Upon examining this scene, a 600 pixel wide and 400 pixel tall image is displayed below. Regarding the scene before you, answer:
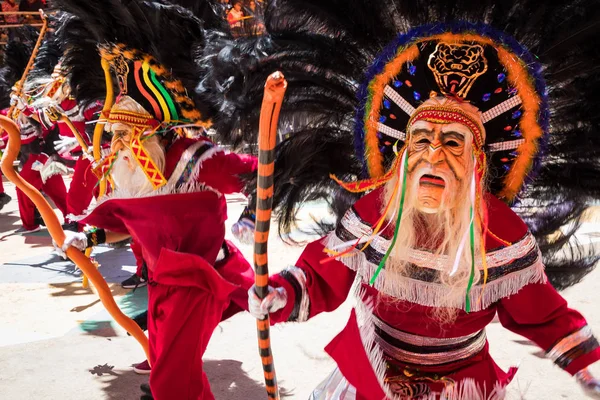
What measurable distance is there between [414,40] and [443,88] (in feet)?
0.57

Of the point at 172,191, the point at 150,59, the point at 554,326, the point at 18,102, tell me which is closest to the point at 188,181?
the point at 172,191

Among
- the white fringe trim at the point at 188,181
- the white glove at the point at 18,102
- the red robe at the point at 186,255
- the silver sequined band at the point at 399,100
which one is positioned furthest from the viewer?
the white glove at the point at 18,102

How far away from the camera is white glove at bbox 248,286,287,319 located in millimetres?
1771

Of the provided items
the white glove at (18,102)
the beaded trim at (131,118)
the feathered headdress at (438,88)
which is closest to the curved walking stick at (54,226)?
the beaded trim at (131,118)

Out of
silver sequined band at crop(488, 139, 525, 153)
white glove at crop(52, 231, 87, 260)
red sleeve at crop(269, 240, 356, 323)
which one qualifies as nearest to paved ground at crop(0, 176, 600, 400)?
red sleeve at crop(269, 240, 356, 323)

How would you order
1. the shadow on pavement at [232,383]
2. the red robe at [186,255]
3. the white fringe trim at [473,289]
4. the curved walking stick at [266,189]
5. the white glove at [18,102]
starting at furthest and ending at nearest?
the white glove at [18,102] < the shadow on pavement at [232,383] < the red robe at [186,255] < the white fringe trim at [473,289] < the curved walking stick at [266,189]

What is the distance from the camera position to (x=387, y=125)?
6.34 ft

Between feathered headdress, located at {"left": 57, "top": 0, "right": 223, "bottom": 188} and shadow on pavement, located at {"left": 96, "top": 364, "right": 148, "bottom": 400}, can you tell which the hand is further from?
shadow on pavement, located at {"left": 96, "top": 364, "right": 148, "bottom": 400}

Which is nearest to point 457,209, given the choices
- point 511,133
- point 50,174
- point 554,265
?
point 511,133

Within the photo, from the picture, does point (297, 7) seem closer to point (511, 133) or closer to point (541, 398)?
point (511, 133)

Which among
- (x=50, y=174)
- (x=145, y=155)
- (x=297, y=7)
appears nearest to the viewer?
(x=297, y=7)

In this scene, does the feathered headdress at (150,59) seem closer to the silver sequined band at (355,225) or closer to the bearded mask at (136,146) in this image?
the bearded mask at (136,146)

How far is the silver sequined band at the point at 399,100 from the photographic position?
1.87 meters

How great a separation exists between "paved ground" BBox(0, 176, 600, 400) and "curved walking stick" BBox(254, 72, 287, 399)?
0.66m
